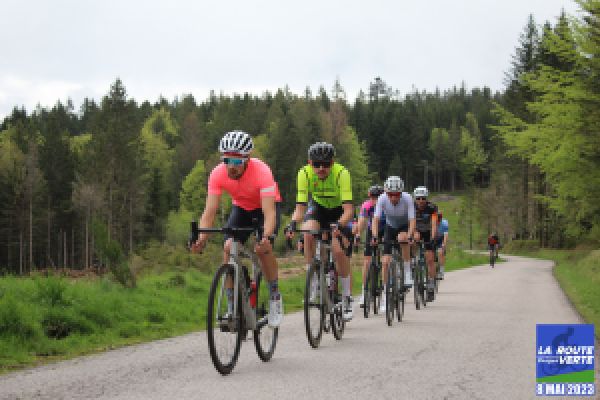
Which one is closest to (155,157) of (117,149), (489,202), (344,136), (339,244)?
(344,136)

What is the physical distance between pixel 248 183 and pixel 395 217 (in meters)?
5.27

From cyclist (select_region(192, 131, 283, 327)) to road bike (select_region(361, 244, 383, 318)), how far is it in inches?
166

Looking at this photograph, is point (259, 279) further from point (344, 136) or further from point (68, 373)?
point (344, 136)

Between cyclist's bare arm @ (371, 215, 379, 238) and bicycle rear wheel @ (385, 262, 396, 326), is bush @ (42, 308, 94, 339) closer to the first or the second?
bicycle rear wheel @ (385, 262, 396, 326)

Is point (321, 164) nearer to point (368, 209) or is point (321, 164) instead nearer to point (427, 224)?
point (368, 209)

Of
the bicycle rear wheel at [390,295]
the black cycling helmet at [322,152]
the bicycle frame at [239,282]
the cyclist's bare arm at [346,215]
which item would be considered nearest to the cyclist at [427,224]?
the bicycle rear wheel at [390,295]

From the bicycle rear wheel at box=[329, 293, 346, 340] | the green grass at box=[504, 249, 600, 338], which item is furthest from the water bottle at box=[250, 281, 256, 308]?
the green grass at box=[504, 249, 600, 338]

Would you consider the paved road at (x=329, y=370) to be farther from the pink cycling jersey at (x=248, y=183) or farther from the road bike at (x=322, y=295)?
the pink cycling jersey at (x=248, y=183)

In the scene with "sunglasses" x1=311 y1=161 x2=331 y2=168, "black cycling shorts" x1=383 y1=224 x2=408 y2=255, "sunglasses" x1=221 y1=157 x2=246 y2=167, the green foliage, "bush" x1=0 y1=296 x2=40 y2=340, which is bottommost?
"bush" x1=0 y1=296 x2=40 y2=340

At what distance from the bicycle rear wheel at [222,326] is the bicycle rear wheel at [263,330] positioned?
0.37 m

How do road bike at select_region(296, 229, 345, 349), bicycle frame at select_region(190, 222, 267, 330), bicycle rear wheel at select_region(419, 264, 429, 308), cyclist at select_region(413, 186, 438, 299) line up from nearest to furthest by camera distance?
bicycle frame at select_region(190, 222, 267, 330) → road bike at select_region(296, 229, 345, 349) → bicycle rear wheel at select_region(419, 264, 429, 308) → cyclist at select_region(413, 186, 438, 299)

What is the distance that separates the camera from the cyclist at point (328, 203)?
29.4 ft

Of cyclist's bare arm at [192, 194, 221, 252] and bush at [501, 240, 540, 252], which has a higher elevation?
cyclist's bare arm at [192, 194, 221, 252]

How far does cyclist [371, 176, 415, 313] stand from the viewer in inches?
455
